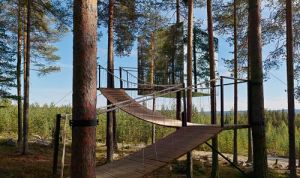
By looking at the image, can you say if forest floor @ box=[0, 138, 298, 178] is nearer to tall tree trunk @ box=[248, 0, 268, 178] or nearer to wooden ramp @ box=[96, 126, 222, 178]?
wooden ramp @ box=[96, 126, 222, 178]

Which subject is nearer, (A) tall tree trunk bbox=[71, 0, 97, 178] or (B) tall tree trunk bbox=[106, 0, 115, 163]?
(A) tall tree trunk bbox=[71, 0, 97, 178]

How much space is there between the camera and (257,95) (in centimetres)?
744

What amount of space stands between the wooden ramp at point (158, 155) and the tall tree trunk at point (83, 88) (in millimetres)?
1853

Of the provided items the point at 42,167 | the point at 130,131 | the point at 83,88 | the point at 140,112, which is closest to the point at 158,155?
the point at 140,112

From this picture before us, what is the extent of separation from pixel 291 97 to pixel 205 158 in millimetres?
6131

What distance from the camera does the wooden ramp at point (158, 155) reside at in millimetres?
6052

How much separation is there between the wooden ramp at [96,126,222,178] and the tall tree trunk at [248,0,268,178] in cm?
85

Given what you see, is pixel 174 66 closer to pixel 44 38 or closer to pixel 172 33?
pixel 172 33

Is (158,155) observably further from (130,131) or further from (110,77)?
(130,131)

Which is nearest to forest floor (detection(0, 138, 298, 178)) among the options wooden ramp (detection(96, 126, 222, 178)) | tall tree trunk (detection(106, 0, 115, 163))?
tall tree trunk (detection(106, 0, 115, 163))

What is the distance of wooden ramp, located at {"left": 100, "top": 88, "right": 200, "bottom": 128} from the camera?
8.69 m

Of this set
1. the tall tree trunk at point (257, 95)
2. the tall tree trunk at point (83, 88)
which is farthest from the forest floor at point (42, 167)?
the tall tree trunk at point (83, 88)

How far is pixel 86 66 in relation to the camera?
13.4 feet

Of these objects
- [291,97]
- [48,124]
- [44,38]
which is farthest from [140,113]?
[48,124]
